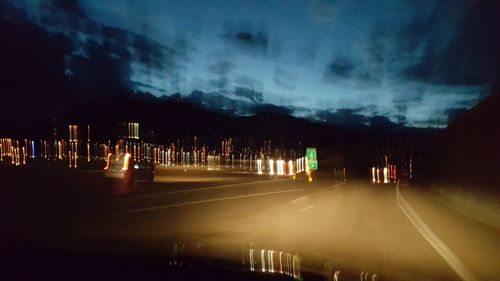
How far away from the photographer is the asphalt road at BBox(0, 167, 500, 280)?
11.4 metres

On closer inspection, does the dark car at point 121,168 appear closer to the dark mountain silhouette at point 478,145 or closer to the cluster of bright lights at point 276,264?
A: the dark mountain silhouette at point 478,145

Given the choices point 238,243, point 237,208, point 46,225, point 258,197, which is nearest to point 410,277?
point 238,243

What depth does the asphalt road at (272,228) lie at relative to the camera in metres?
11.4

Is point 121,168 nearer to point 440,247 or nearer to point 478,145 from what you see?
point 478,145

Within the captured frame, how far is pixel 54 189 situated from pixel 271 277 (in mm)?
23096

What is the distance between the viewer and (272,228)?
17031 mm

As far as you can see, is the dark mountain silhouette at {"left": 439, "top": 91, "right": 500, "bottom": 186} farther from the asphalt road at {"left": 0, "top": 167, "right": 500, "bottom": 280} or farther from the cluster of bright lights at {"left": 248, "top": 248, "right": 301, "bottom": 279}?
the cluster of bright lights at {"left": 248, "top": 248, "right": 301, "bottom": 279}

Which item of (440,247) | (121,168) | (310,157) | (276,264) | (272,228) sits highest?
(310,157)

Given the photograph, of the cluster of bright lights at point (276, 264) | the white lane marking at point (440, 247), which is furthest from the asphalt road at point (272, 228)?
the cluster of bright lights at point (276, 264)

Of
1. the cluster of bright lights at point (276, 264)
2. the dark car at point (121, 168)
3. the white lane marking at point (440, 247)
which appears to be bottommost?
the white lane marking at point (440, 247)

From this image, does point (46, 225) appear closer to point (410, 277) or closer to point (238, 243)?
point (238, 243)

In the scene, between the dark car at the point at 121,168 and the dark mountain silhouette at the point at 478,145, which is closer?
the dark mountain silhouette at the point at 478,145

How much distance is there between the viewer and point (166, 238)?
14430 mm

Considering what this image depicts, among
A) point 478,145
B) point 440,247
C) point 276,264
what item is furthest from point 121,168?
point 276,264
